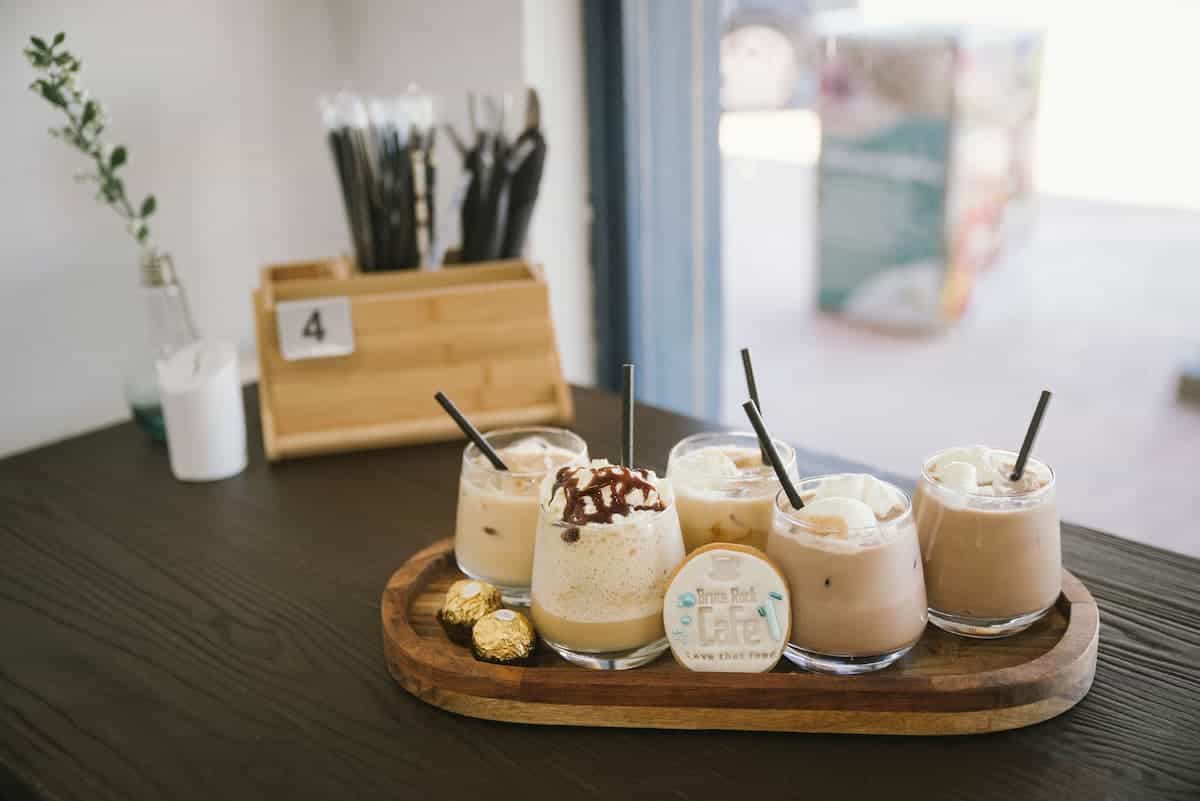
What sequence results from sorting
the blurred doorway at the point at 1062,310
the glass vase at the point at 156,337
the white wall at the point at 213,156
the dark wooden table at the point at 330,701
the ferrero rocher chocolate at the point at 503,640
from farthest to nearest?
the blurred doorway at the point at 1062,310, the white wall at the point at 213,156, the glass vase at the point at 156,337, the ferrero rocher chocolate at the point at 503,640, the dark wooden table at the point at 330,701

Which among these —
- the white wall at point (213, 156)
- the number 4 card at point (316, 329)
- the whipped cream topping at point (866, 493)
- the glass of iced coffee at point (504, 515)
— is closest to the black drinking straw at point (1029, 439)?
the whipped cream topping at point (866, 493)

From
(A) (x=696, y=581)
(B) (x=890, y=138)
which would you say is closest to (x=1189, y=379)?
(B) (x=890, y=138)

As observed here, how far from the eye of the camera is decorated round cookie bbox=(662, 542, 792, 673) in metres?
0.88

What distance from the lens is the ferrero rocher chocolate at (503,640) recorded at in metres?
0.93

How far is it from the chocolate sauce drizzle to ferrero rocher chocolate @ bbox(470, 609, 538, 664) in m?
0.12

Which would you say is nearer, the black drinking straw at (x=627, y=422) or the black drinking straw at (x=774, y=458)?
the black drinking straw at (x=774, y=458)

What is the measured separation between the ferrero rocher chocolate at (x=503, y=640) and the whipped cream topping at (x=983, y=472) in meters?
0.38

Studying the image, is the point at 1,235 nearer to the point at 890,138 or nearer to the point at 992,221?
the point at 890,138

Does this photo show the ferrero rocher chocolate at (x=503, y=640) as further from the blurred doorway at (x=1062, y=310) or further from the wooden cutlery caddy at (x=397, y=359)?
the blurred doorway at (x=1062, y=310)

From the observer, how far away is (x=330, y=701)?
0.94 m

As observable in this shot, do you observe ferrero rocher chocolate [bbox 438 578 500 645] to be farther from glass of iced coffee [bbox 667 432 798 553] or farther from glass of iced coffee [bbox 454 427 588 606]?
glass of iced coffee [bbox 667 432 798 553]

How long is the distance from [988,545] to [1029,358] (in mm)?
3107

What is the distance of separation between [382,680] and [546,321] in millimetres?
700

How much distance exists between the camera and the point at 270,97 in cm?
208
